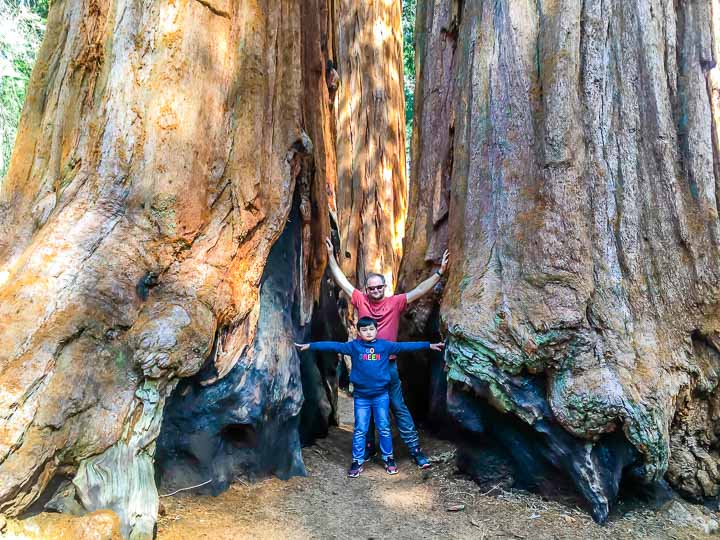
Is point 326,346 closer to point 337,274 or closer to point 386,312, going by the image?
point 386,312

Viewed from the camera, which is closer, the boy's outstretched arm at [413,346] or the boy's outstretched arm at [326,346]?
the boy's outstretched arm at [413,346]

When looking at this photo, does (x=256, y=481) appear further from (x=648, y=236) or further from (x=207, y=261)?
(x=648, y=236)

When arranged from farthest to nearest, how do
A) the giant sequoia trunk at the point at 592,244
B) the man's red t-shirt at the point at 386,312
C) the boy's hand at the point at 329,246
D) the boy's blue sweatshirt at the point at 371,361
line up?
the boy's hand at the point at 329,246, the man's red t-shirt at the point at 386,312, the boy's blue sweatshirt at the point at 371,361, the giant sequoia trunk at the point at 592,244

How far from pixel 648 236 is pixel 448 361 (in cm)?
162

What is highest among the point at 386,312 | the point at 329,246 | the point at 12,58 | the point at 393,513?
the point at 12,58

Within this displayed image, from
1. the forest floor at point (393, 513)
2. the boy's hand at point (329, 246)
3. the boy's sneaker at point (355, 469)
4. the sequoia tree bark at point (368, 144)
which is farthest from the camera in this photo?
the sequoia tree bark at point (368, 144)

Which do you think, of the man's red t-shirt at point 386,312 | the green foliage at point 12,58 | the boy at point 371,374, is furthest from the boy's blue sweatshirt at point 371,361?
the green foliage at point 12,58

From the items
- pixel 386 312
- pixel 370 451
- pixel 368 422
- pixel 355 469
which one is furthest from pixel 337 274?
pixel 355 469

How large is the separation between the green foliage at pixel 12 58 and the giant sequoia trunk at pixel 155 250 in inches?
300

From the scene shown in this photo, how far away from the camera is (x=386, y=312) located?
5.48 meters

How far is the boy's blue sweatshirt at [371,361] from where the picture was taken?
16.7ft

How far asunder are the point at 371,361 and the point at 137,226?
7.06 feet

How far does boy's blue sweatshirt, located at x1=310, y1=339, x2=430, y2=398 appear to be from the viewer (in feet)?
16.7

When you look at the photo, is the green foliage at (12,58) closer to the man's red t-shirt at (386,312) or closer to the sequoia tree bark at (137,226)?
the sequoia tree bark at (137,226)
